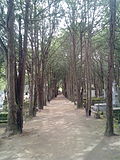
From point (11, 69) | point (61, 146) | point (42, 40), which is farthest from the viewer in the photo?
point (42, 40)

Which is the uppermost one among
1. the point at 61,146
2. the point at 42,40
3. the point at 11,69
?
the point at 42,40

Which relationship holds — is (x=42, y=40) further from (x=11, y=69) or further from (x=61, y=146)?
(x=61, y=146)

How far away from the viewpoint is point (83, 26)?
29.6m

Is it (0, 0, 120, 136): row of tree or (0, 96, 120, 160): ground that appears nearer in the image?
(0, 96, 120, 160): ground

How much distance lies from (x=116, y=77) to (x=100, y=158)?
1394 inches

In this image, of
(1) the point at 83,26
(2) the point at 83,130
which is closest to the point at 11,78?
(2) the point at 83,130

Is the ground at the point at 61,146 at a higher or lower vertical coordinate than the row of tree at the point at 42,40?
lower

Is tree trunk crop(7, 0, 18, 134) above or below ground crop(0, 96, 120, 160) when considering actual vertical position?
above

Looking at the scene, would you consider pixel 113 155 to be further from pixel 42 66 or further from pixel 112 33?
pixel 42 66

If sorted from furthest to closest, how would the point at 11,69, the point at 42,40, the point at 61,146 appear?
the point at 42,40
the point at 11,69
the point at 61,146

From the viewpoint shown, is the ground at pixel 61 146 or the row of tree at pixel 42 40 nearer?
the ground at pixel 61 146

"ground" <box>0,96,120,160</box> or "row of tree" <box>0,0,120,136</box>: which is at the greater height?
"row of tree" <box>0,0,120,136</box>

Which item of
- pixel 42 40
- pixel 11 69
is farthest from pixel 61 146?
pixel 42 40

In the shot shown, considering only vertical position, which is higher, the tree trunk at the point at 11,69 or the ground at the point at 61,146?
the tree trunk at the point at 11,69
